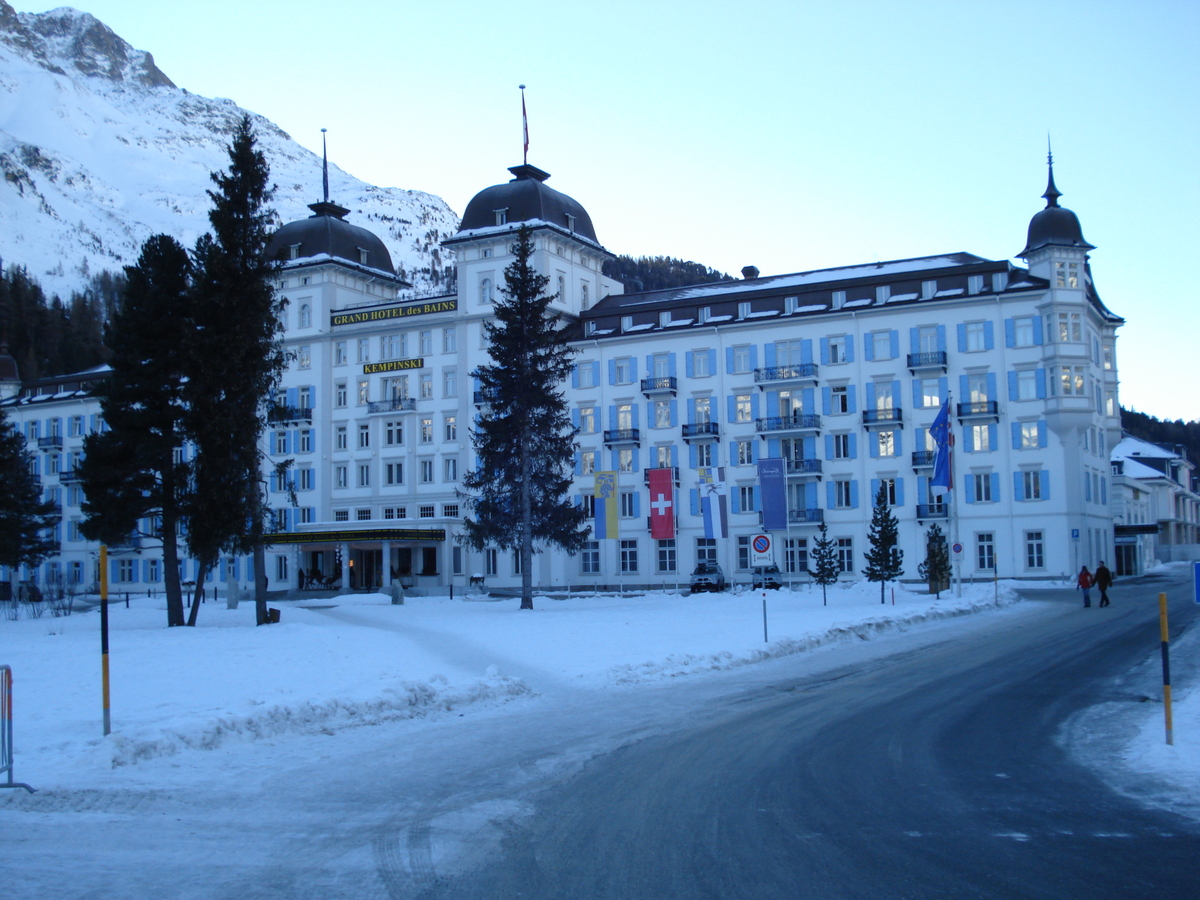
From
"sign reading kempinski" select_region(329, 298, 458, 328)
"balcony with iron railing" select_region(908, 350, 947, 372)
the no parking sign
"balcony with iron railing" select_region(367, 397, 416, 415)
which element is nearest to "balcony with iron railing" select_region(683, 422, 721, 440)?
"balcony with iron railing" select_region(908, 350, 947, 372)

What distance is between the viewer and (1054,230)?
59750 millimetres

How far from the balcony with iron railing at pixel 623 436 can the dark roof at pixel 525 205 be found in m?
14.3

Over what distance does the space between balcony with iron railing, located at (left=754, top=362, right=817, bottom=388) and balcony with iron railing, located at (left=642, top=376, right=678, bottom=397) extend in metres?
5.22

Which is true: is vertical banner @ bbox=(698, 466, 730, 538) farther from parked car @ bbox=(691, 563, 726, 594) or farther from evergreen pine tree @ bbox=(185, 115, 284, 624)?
evergreen pine tree @ bbox=(185, 115, 284, 624)

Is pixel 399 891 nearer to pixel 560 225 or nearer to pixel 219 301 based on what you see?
pixel 219 301

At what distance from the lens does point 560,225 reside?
72125 millimetres

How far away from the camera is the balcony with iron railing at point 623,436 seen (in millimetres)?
67312

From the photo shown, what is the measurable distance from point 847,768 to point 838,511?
53.4 metres

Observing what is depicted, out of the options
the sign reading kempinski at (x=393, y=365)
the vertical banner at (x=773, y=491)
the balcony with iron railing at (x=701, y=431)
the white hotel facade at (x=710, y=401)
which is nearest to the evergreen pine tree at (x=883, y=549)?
the vertical banner at (x=773, y=491)

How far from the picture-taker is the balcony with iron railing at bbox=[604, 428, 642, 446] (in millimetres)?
67312

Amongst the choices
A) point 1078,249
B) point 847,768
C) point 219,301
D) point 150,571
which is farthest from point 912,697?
point 150,571

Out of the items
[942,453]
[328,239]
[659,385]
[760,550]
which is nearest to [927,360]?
[659,385]

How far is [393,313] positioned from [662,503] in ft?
97.6

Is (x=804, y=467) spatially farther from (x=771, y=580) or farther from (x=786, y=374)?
A: (x=771, y=580)
